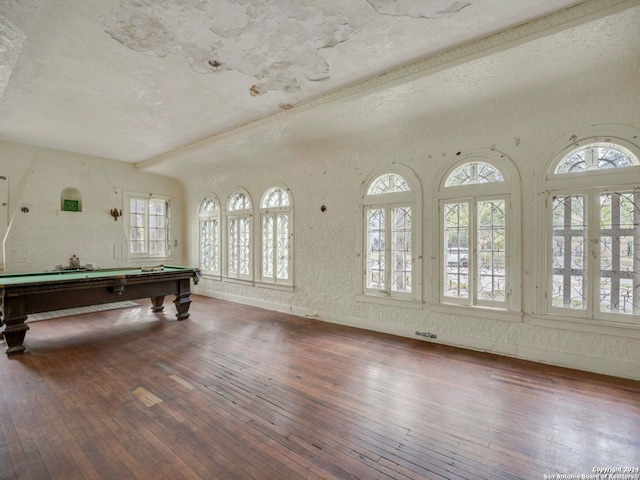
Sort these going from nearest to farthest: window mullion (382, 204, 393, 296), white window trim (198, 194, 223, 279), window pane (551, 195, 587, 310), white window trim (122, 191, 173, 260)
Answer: window pane (551, 195, 587, 310)
window mullion (382, 204, 393, 296)
white window trim (122, 191, 173, 260)
white window trim (198, 194, 223, 279)

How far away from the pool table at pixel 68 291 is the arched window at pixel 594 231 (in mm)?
5184

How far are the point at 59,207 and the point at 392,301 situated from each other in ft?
21.2

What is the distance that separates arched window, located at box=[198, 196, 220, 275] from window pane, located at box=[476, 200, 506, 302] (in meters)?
5.44

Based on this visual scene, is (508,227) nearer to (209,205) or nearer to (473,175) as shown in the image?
(473,175)

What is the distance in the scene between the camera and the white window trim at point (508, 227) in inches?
137

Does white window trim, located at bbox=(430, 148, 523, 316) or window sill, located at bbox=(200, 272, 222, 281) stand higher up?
white window trim, located at bbox=(430, 148, 523, 316)

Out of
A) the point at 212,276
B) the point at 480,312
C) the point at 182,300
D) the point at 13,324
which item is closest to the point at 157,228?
the point at 212,276

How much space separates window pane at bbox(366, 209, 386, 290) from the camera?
452 cm

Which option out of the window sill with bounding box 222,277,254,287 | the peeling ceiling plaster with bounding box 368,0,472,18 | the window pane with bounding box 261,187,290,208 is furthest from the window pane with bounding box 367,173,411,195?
the window sill with bounding box 222,277,254,287

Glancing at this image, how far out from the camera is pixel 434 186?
4023 mm

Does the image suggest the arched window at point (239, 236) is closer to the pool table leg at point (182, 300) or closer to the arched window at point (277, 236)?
the arched window at point (277, 236)

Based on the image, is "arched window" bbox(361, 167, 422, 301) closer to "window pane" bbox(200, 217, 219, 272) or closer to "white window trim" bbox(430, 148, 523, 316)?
"white window trim" bbox(430, 148, 523, 316)

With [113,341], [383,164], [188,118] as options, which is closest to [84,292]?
[113,341]

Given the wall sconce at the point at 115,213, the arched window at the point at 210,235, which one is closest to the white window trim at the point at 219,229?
the arched window at the point at 210,235
